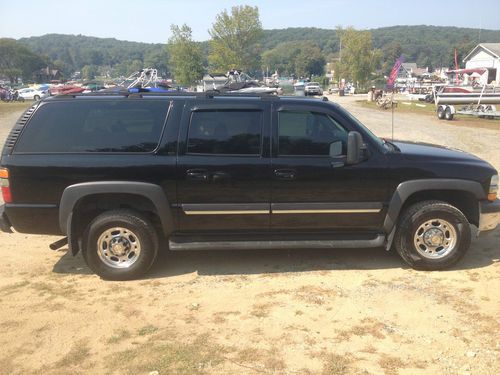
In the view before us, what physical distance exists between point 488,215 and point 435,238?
0.61 m

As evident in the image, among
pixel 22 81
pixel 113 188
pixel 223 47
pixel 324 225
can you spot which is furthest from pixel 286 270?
pixel 22 81

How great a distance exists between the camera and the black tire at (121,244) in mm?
4703

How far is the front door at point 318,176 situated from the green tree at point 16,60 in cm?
13753

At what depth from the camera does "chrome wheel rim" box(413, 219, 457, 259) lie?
16.2 ft

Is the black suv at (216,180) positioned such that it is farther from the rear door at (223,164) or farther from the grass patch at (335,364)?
the grass patch at (335,364)

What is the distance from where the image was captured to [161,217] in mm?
4668

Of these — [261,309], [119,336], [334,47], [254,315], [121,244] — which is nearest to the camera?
[119,336]

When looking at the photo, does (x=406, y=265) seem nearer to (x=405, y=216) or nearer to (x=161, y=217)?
(x=405, y=216)

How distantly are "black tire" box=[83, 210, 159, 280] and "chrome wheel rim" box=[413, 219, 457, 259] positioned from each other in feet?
9.09

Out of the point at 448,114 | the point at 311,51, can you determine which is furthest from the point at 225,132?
the point at 311,51

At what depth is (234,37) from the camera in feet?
182

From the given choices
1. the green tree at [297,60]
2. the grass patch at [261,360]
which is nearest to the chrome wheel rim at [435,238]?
the grass patch at [261,360]

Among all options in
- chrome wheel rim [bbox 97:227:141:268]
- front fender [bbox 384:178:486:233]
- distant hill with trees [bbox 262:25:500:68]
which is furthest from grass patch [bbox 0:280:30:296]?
distant hill with trees [bbox 262:25:500:68]

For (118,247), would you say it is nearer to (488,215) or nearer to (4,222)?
(4,222)
